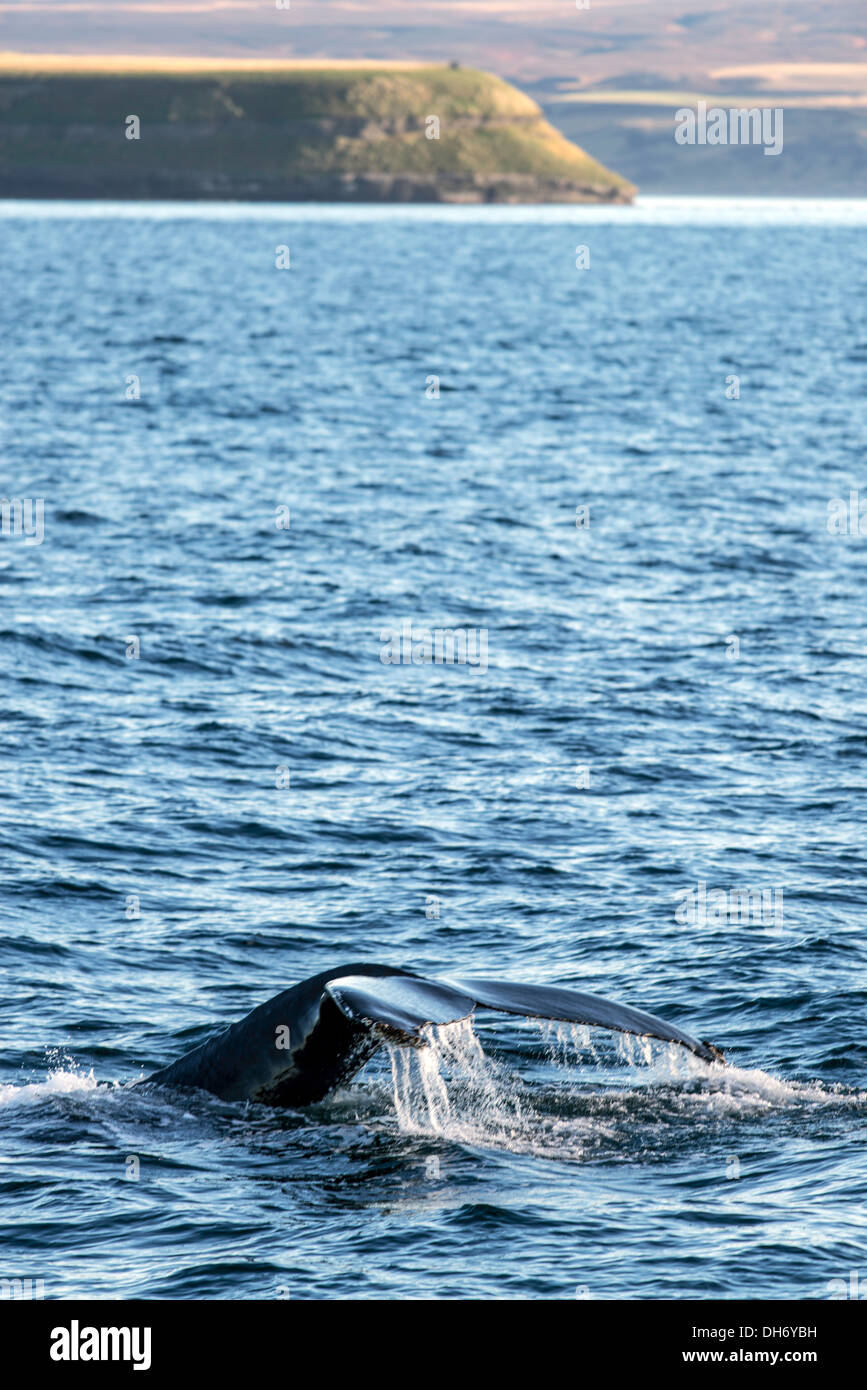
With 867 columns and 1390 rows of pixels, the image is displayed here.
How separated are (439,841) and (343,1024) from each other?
8066 millimetres

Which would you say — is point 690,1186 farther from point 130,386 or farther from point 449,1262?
point 130,386

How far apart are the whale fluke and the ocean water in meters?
0.34

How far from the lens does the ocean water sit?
12164 millimetres

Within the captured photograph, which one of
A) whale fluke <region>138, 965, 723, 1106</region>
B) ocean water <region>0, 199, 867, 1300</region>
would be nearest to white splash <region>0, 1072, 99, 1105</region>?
ocean water <region>0, 199, 867, 1300</region>

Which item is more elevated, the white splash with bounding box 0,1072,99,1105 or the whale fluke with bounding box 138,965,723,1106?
the whale fluke with bounding box 138,965,723,1106

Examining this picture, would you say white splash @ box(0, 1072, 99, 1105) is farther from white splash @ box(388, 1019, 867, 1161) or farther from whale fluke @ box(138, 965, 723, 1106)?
white splash @ box(388, 1019, 867, 1161)

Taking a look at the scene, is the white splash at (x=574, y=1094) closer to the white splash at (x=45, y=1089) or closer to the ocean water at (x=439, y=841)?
the ocean water at (x=439, y=841)

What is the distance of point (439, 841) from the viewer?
67.8 feet

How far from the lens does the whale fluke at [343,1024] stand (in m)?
11.6

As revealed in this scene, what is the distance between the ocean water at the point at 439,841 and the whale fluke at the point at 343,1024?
1.10ft

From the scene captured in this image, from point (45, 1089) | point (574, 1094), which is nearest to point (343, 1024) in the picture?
point (574, 1094)

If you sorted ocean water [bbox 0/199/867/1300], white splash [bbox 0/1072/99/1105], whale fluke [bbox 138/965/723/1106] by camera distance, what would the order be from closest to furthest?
whale fluke [bbox 138/965/723/1106] < ocean water [bbox 0/199/867/1300] < white splash [bbox 0/1072/99/1105]

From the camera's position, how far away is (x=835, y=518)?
132 ft

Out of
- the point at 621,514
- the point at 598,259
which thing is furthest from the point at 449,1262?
the point at 598,259
